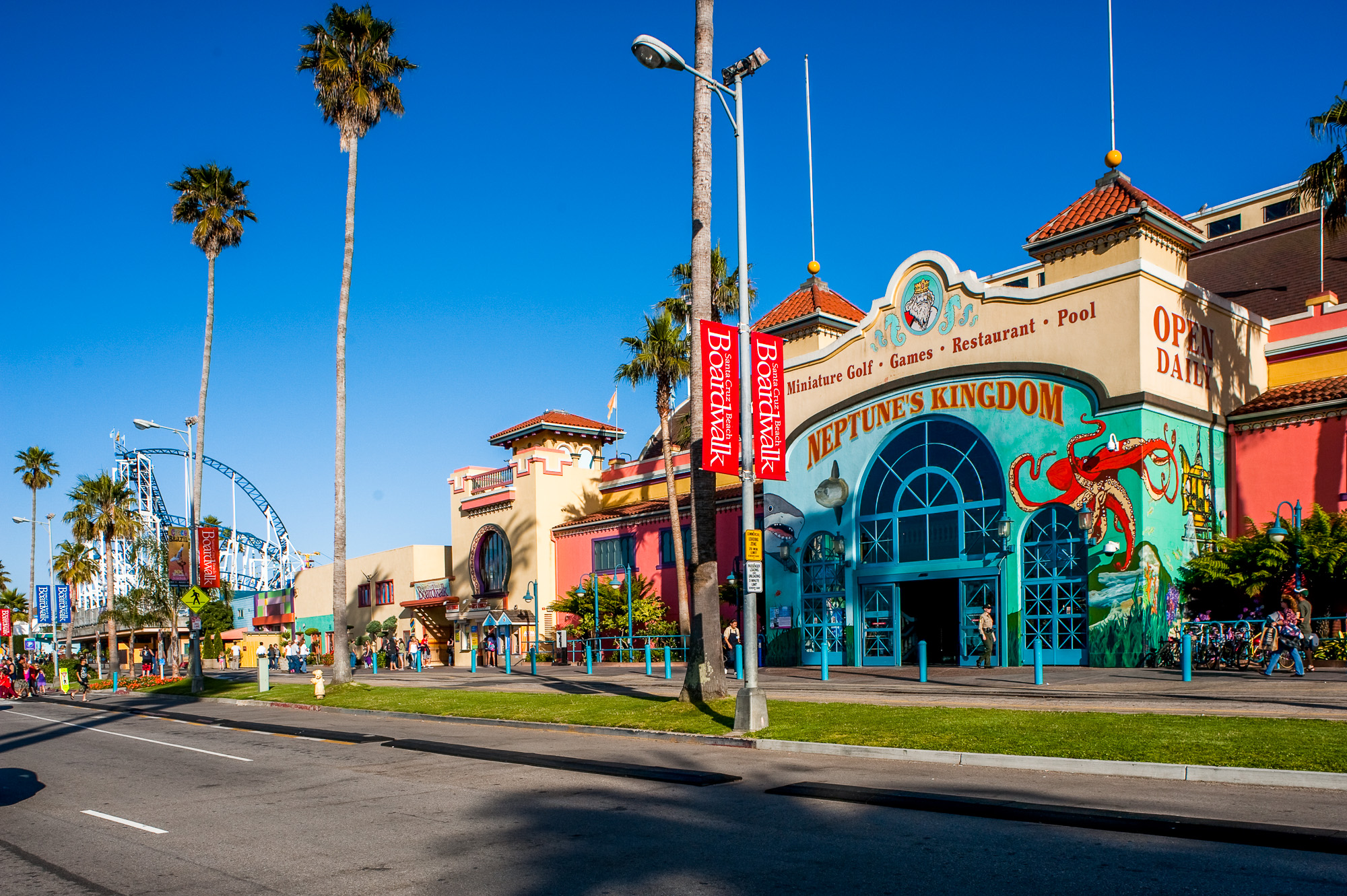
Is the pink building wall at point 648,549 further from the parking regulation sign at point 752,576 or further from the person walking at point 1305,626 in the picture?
the parking regulation sign at point 752,576

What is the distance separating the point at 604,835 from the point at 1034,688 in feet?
43.3

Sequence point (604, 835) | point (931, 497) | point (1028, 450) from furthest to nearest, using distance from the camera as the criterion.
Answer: point (931, 497)
point (1028, 450)
point (604, 835)

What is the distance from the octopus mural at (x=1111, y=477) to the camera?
2431 cm

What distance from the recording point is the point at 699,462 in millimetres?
18609

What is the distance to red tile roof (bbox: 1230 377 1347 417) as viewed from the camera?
24859 millimetres

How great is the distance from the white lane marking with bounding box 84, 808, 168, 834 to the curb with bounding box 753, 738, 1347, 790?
777 centimetres

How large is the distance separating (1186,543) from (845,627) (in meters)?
9.26

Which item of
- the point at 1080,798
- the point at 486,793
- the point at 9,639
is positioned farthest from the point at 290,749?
the point at 9,639

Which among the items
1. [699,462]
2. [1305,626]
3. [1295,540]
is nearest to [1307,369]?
[1295,540]

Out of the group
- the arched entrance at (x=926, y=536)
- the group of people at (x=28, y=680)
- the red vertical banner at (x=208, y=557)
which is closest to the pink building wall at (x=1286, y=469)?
the arched entrance at (x=926, y=536)

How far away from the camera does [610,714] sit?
62.2ft

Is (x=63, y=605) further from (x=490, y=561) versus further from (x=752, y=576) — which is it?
(x=752, y=576)

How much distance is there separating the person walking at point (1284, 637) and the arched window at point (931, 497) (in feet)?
23.0

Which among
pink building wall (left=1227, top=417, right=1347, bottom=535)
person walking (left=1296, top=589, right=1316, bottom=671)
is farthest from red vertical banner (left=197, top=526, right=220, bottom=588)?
person walking (left=1296, top=589, right=1316, bottom=671)
